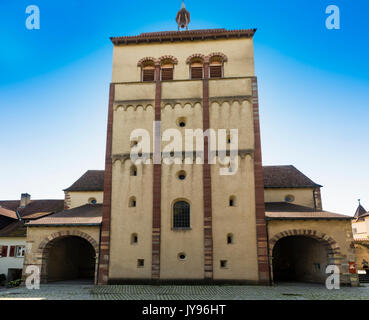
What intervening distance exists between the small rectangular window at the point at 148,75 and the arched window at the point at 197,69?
3061 mm

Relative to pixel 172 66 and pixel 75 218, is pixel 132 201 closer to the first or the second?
pixel 75 218

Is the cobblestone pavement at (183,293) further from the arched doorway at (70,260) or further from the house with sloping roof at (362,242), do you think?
the house with sloping roof at (362,242)

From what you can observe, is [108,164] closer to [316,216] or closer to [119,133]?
[119,133]

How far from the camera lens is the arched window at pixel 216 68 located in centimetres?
2447

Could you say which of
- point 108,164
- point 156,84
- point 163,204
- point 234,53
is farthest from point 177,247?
point 234,53

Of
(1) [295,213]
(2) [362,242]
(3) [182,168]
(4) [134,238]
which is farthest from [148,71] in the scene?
(2) [362,242]

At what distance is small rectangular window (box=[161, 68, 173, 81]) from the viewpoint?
2470cm

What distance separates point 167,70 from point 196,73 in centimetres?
229

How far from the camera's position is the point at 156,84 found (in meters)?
24.2

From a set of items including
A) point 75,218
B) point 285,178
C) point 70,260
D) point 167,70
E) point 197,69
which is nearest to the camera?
point 75,218

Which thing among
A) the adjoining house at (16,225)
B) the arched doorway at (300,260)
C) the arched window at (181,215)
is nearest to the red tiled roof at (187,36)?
the arched window at (181,215)

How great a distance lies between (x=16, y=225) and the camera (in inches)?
1276

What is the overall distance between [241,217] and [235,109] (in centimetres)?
770

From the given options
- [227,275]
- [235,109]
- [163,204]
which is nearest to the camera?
[227,275]
